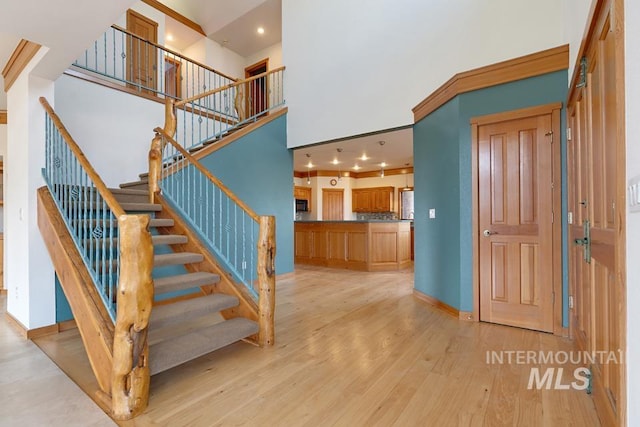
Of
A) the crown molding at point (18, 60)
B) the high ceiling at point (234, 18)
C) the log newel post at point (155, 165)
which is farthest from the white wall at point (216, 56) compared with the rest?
the log newel post at point (155, 165)

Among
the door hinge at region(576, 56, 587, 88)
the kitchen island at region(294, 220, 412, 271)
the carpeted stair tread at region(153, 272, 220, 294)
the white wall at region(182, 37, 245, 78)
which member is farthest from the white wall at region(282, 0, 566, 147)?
the carpeted stair tread at region(153, 272, 220, 294)

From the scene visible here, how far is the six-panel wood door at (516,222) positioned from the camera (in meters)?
2.87

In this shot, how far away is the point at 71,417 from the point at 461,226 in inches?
133

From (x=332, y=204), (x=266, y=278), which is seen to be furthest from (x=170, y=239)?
(x=332, y=204)

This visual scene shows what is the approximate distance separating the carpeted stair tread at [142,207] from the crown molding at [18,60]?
1450mm

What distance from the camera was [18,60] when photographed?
9.36ft

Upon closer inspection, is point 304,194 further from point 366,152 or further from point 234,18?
point 234,18

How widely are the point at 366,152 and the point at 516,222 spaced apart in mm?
4214

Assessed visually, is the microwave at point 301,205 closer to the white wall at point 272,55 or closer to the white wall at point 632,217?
the white wall at point 272,55

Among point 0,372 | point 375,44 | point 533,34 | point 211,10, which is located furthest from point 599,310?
point 211,10

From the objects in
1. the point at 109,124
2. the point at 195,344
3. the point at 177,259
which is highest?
the point at 109,124

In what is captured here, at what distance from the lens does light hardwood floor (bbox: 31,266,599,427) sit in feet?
5.57

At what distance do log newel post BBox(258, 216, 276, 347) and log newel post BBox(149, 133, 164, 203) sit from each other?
5.63ft

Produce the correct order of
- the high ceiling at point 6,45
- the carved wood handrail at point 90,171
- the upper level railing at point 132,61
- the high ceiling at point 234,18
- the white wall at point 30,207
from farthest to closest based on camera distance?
1. the high ceiling at point 234,18
2. the upper level railing at point 132,61
3. the white wall at point 30,207
4. the high ceiling at point 6,45
5. the carved wood handrail at point 90,171
